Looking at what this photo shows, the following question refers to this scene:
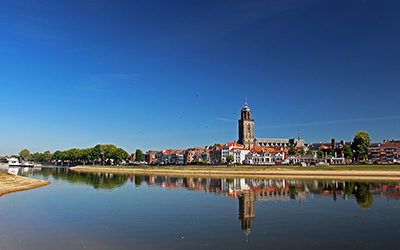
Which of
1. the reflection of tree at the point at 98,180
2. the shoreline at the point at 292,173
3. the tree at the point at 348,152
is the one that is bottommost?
the reflection of tree at the point at 98,180

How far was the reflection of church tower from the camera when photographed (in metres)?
30.1

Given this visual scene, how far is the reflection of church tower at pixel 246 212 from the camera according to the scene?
98.8 feet

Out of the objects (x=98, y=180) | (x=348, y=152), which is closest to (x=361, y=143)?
(x=348, y=152)

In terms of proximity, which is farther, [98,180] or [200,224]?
[98,180]

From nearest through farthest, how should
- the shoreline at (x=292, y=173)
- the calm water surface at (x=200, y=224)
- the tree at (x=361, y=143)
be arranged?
the calm water surface at (x=200, y=224) → the shoreline at (x=292, y=173) → the tree at (x=361, y=143)

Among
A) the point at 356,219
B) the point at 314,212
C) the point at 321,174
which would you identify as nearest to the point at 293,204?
the point at 314,212

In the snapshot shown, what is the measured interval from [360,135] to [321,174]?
60.5 metres

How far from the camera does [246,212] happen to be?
3747 cm

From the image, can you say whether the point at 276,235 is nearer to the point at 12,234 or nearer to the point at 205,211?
the point at 205,211

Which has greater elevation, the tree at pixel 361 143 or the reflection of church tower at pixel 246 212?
the tree at pixel 361 143

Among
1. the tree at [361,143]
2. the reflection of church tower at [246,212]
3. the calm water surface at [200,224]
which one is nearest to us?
the calm water surface at [200,224]

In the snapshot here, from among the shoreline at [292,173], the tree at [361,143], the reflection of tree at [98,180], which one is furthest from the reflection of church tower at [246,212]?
the tree at [361,143]

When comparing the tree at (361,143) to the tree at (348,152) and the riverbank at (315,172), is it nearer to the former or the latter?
the tree at (348,152)

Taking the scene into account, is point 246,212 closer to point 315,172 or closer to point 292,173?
point 292,173
